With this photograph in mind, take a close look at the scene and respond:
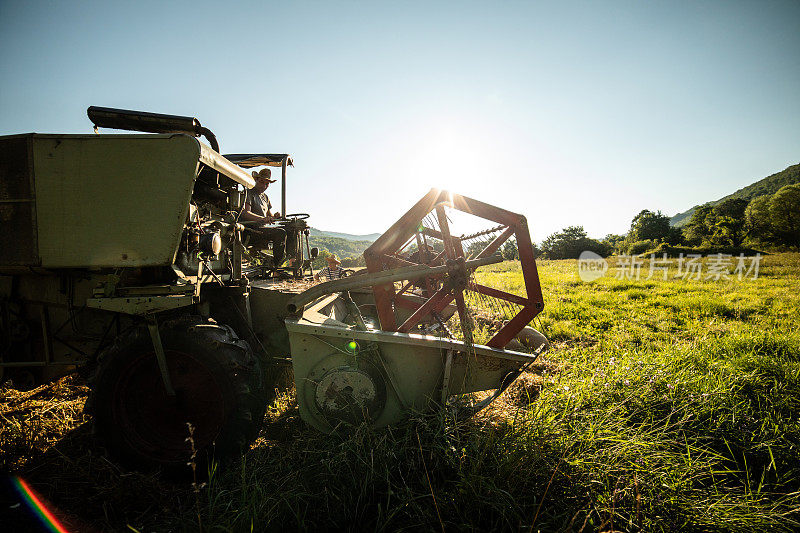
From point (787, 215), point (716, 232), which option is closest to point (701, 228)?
point (716, 232)

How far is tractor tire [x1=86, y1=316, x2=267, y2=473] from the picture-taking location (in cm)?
228

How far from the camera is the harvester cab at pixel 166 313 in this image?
222cm

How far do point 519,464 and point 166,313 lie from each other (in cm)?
287

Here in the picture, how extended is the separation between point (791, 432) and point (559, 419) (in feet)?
5.67

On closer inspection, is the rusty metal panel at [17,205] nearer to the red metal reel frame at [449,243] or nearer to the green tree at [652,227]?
the red metal reel frame at [449,243]

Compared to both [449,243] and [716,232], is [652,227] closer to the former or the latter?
[716,232]

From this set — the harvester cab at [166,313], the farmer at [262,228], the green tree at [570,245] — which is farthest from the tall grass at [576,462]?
the green tree at [570,245]

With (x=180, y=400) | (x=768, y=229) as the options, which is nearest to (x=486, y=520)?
(x=180, y=400)

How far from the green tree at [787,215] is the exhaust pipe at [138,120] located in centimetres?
4482

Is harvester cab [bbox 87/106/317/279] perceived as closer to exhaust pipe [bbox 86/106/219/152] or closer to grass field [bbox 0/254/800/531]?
exhaust pipe [bbox 86/106/219/152]

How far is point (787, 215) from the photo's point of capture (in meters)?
30.0

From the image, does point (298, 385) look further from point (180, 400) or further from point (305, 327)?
point (180, 400)

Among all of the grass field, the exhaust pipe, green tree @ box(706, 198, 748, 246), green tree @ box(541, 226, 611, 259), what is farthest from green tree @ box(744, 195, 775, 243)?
the exhaust pipe

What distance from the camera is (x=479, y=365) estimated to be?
8.08ft
